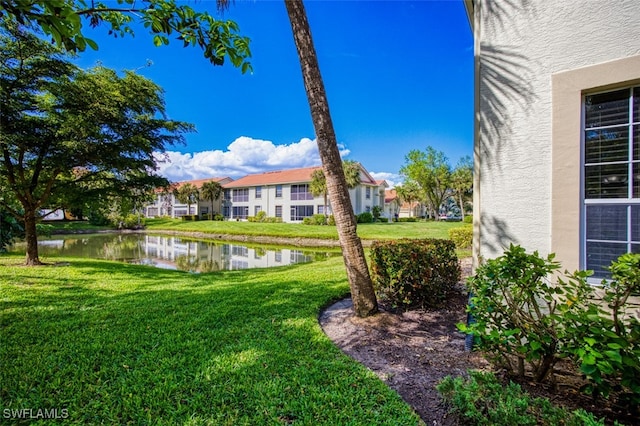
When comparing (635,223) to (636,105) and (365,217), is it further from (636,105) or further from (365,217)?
(365,217)

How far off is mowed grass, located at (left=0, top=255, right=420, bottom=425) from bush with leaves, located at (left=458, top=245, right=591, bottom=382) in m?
1.02

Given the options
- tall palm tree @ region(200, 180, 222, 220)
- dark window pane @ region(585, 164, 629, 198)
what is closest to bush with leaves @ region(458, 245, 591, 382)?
dark window pane @ region(585, 164, 629, 198)

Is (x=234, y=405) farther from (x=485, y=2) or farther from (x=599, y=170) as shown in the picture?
(x=485, y=2)

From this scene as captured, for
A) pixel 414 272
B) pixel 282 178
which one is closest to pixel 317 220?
pixel 282 178

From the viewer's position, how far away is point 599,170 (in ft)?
10.6

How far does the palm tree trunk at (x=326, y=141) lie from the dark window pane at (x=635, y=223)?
3.05 meters

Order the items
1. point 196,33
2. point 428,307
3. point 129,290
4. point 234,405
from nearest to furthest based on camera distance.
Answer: point 196,33
point 234,405
point 428,307
point 129,290

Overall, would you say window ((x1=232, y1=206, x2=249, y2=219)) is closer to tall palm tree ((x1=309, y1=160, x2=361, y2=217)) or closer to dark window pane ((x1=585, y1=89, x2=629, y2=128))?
tall palm tree ((x1=309, y1=160, x2=361, y2=217))

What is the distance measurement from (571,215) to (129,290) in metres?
7.92

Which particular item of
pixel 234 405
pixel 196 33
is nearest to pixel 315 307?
pixel 234 405

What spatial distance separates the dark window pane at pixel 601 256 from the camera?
10.4 feet

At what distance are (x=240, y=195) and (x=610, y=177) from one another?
46.3 metres

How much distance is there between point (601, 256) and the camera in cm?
323

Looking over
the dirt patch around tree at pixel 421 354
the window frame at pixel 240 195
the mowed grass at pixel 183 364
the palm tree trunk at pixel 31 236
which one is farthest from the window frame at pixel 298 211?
the dirt patch around tree at pixel 421 354
